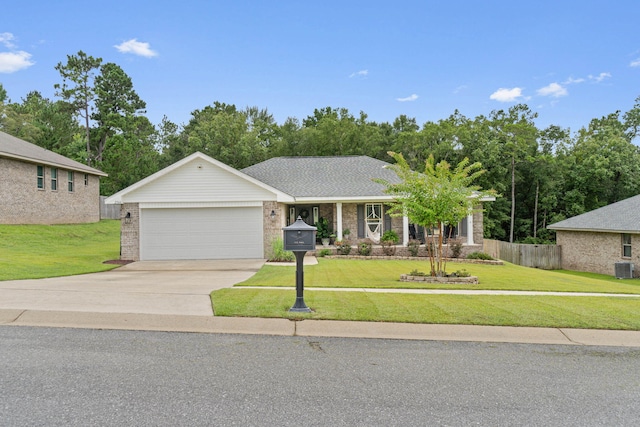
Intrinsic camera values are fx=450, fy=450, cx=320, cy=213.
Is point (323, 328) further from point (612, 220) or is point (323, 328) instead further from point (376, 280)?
point (612, 220)

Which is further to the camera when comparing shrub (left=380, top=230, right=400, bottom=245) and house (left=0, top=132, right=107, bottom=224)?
house (left=0, top=132, right=107, bottom=224)

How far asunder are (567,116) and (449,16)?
984 inches

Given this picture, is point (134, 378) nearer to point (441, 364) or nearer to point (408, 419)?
point (408, 419)

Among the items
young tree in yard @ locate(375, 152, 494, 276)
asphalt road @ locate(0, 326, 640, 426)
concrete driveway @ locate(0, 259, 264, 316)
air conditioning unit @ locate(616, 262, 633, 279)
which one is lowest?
air conditioning unit @ locate(616, 262, 633, 279)

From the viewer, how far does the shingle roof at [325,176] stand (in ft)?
70.4

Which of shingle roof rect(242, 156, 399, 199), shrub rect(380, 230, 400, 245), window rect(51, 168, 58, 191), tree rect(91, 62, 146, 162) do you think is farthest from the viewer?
tree rect(91, 62, 146, 162)

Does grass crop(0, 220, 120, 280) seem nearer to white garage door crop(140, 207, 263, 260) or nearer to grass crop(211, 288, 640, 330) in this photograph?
white garage door crop(140, 207, 263, 260)

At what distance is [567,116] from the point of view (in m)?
39.8

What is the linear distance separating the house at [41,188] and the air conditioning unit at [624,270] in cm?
3080

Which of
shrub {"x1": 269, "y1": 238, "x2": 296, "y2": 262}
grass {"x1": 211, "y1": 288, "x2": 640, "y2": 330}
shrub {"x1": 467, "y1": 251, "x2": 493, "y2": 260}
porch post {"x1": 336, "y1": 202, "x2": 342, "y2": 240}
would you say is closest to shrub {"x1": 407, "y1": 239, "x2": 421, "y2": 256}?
shrub {"x1": 467, "y1": 251, "x2": 493, "y2": 260}

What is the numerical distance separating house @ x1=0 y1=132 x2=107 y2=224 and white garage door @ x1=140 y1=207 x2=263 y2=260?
10822 millimetres

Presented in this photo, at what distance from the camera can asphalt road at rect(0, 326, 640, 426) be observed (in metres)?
3.79

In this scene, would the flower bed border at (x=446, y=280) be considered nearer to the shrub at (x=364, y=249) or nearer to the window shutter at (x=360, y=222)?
the shrub at (x=364, y=249)

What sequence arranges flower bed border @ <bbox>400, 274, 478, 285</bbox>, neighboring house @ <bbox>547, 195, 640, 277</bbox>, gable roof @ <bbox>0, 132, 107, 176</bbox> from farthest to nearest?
1. gable roof @ <bbox>0, 132, 107, 176</bbox>
2. neighboring house @ <bbox>547, 195, 640, 277</bbox>
3. flower bed border @ <bbox>400, 274, 478, 285</bbox>
